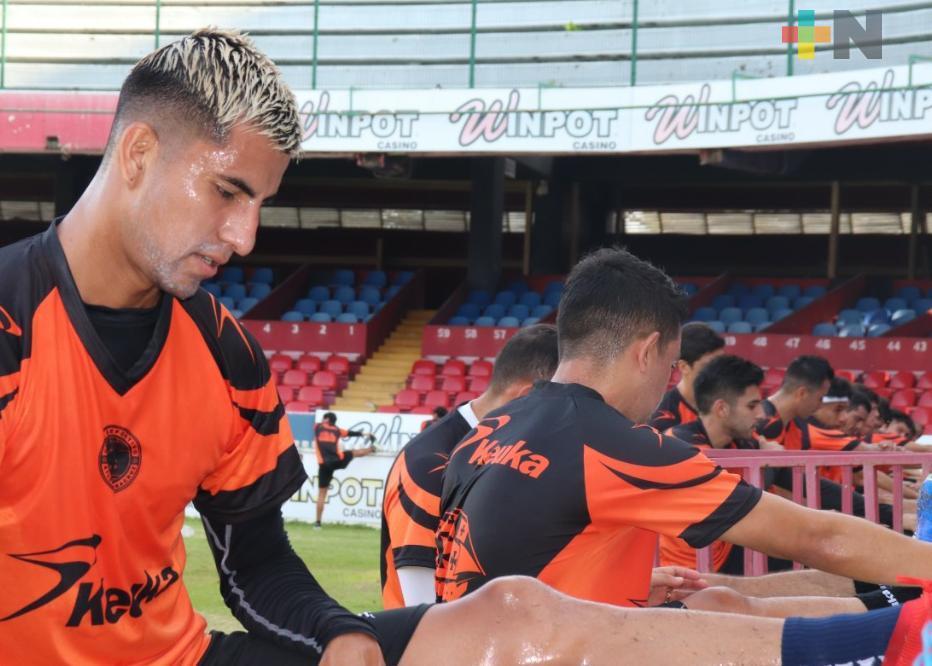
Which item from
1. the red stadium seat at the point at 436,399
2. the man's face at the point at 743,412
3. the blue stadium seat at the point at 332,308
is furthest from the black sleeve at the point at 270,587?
the blue stadium seat at the point at 332,308

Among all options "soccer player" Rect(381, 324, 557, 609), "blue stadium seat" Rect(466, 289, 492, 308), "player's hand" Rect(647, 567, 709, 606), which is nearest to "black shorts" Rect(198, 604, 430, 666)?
"player's hand" Rect(647, 567, 709, 606)

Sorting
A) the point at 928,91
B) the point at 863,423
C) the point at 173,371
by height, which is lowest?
the point at 863,423

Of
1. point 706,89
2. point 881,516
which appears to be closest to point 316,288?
point 706,89

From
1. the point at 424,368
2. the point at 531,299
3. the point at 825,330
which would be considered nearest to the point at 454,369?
the point at 424,368

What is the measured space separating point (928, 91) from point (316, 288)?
43.0 feet

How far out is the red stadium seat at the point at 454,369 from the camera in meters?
20.0

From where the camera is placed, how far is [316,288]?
24.5 metres

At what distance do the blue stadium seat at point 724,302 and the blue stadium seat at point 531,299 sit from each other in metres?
3.17

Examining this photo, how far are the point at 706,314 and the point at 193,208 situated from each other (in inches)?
766

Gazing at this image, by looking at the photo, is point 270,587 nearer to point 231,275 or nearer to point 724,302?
point 724,302

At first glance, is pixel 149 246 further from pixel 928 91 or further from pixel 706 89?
A: pixel 706 89

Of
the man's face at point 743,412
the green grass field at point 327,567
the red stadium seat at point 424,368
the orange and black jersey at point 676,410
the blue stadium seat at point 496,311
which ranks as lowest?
the green grass field at point 327,567

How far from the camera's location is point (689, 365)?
7.33 metres

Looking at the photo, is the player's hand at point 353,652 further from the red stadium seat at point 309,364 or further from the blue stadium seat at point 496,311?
the blue stadium seat at point 496,311
